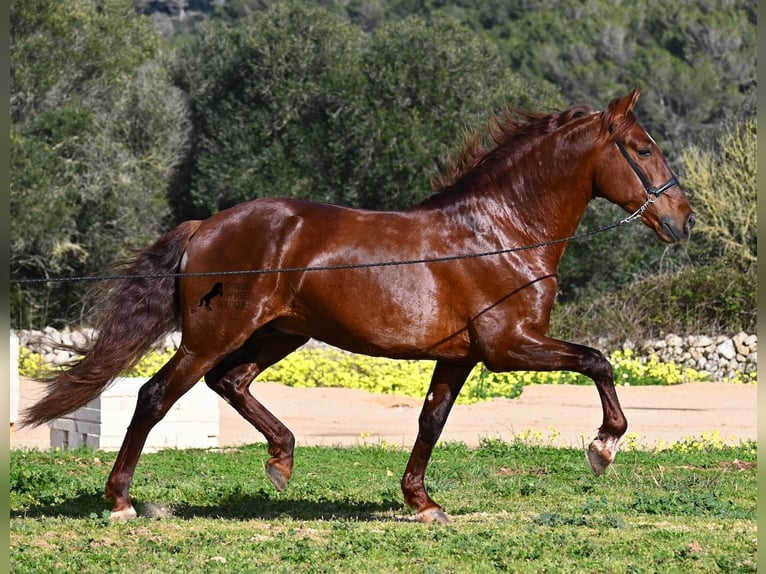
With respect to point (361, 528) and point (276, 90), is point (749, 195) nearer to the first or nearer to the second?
point (276, 90)

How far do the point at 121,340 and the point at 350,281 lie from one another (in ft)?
5.20

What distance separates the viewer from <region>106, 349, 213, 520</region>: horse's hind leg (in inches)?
293

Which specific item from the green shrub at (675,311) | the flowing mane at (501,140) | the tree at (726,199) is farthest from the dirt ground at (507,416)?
the tree at (726,199)

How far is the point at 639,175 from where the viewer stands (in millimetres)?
7195

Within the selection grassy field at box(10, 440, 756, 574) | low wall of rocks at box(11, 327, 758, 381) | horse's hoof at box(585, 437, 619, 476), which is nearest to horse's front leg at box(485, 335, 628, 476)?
horse's hoof at box(585, 437, 619, 476)

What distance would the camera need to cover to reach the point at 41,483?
8.66 meters

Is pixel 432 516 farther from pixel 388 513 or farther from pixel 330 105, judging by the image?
pixel 330 105

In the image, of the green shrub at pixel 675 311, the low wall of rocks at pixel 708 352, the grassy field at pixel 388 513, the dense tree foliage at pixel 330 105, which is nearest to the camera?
the grassy field at pixel 388 513

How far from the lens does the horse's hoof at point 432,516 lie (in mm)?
7387

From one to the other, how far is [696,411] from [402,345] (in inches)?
319

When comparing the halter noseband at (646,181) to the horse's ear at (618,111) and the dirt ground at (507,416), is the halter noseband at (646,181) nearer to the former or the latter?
the horse's ear at (618,111)

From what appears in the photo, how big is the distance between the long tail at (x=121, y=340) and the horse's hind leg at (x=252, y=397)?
0.48 meters

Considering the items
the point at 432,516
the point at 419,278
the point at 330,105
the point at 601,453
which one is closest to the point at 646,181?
the point at 419,278

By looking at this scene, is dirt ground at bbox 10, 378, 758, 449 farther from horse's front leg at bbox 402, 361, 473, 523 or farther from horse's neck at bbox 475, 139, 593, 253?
horse's neck at bbox 475, 139, 593, 253
